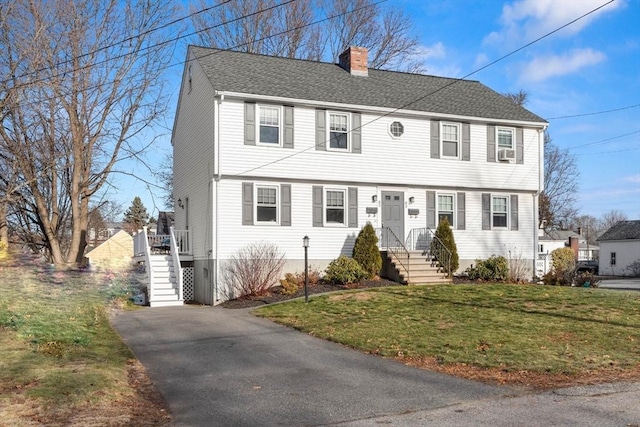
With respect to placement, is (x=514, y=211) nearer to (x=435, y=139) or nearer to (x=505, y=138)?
(x=505, y=138)

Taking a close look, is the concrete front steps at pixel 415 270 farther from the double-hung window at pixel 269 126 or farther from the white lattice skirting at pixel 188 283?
the white lattice skirting at pixel 188 283

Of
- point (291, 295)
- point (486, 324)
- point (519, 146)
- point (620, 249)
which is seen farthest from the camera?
point (620, 249)

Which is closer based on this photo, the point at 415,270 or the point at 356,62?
the point at 415,270

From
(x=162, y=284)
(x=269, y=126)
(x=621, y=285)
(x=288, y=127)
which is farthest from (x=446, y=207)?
(x=621, y=285)

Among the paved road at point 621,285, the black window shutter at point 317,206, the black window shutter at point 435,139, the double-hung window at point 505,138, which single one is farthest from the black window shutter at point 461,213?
the paved road at point 621,285

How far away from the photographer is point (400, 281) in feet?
60.7

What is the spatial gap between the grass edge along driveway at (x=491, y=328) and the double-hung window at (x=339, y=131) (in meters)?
5.62

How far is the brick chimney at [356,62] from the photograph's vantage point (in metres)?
22.7

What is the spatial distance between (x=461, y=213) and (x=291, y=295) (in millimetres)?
7994

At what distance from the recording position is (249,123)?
18.4m

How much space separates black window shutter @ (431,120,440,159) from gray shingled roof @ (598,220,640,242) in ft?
109

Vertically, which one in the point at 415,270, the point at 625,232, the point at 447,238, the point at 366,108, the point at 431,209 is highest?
the point at 366,108

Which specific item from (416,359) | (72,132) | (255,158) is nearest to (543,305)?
(416,359)

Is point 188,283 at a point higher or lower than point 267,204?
lower
